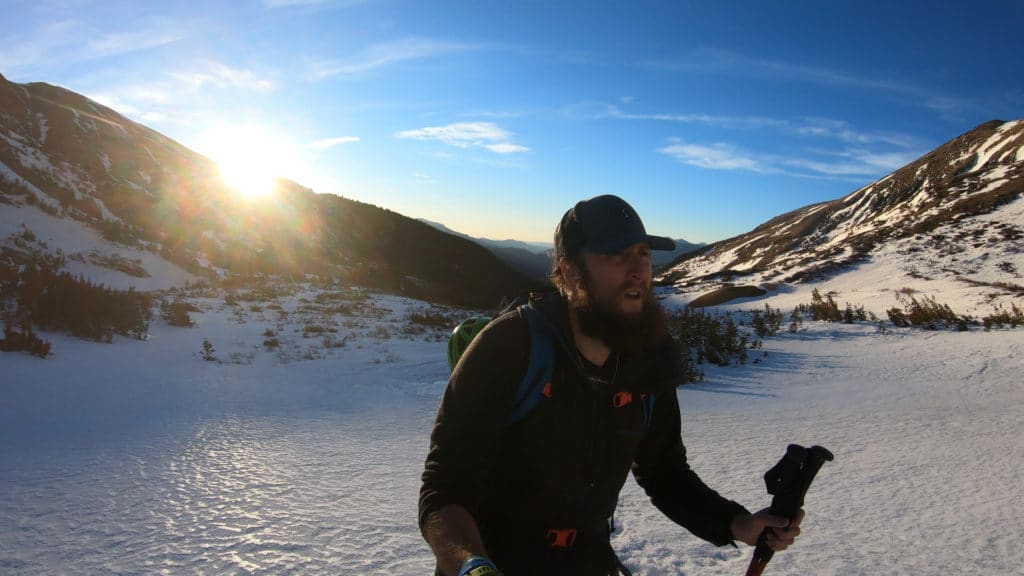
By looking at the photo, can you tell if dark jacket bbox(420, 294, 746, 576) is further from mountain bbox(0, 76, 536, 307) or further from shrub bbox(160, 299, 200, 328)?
mountain bbox(0, 76, 536, 307)

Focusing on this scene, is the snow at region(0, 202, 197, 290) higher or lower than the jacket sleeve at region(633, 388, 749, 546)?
higher

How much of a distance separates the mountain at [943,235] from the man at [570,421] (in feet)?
47.4

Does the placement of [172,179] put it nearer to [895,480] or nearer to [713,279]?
[713,279]

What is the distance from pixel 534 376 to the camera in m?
1.42

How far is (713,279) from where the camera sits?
95.6ft

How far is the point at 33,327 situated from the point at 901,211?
4211cm

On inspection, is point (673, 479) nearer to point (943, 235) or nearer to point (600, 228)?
point (600, 228)

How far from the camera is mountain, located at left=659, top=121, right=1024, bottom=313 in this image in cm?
1789

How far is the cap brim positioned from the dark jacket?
1.13 feet

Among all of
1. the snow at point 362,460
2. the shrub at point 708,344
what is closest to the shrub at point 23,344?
the snow at point 362,460

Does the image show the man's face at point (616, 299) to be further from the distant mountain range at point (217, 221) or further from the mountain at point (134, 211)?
the mountain at point (134, 211)

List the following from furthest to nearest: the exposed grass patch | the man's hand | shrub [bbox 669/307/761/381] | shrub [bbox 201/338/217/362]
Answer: the exposed grass patch, shrub [bbox 669/307/761/381], shrub [bbox 201/338/217/362], the man's hand

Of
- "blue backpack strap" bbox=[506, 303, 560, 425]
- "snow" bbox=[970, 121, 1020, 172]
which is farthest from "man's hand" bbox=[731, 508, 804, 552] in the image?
"snow" bbox=[970, 121, 1020, 172]

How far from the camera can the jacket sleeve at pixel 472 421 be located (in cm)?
134
